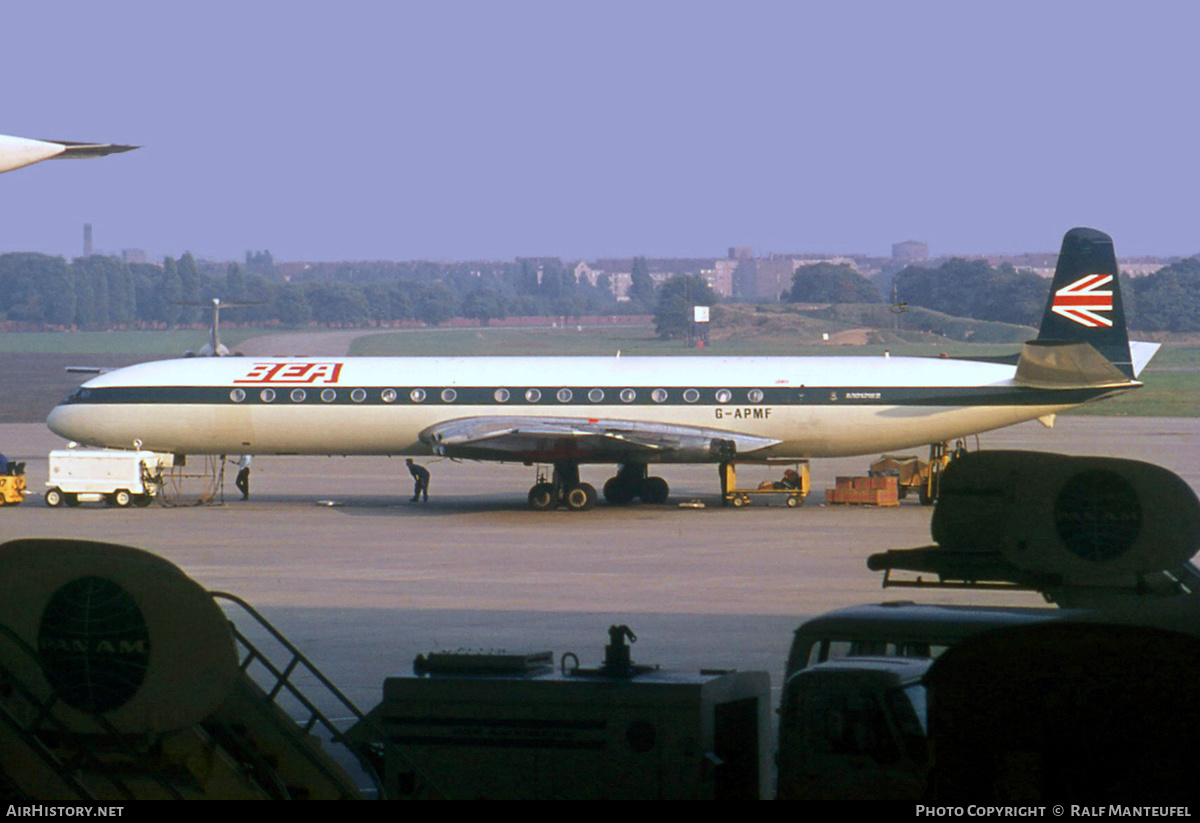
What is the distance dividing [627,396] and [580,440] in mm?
2195

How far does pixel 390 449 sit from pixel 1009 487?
2878 cm

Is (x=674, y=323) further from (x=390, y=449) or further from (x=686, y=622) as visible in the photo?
(x=686, y=622)

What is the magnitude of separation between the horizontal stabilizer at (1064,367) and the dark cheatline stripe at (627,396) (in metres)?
0.34

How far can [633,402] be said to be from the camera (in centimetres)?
3681

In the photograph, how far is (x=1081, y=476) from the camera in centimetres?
918

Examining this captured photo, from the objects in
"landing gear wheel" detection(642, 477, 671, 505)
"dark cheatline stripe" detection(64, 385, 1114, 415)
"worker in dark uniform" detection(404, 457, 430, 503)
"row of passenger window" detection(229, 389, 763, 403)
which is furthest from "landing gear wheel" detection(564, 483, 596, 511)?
"worker in dark uniform" detection(404, 457, 430, 503)

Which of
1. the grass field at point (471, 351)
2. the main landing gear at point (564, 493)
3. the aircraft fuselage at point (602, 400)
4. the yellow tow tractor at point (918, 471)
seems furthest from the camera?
the grass field at point (471, 351)

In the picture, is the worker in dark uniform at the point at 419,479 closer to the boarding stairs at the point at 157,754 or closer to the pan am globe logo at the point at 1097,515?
the pan am globe logo at the point at 1097,515

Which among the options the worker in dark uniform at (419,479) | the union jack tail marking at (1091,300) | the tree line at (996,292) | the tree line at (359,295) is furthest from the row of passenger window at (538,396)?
the tree line at (359,295)

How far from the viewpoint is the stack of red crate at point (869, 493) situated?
38125 mm

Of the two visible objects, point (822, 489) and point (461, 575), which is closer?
point (461, 575)

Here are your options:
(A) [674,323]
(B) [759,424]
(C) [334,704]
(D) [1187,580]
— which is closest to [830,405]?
(B) [759,424]

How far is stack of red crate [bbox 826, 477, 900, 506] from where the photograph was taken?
3812cm

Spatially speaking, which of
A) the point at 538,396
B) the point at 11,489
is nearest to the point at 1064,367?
the point at 538,396
